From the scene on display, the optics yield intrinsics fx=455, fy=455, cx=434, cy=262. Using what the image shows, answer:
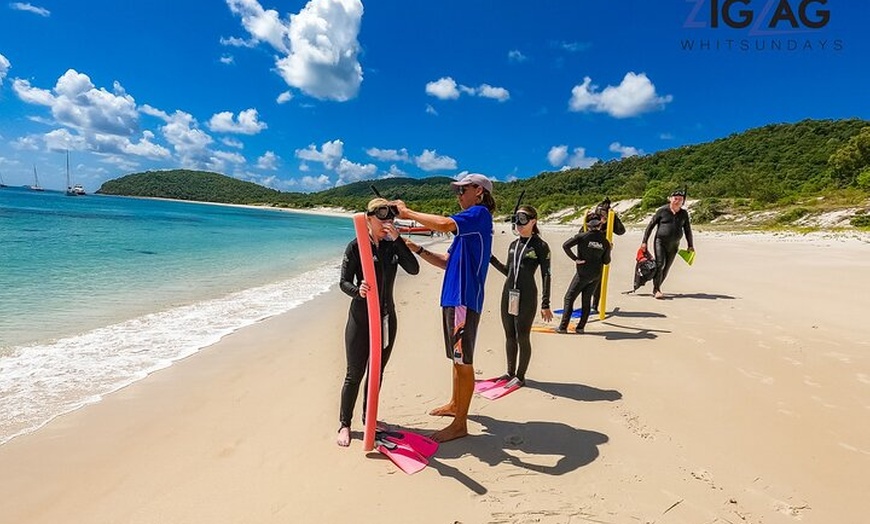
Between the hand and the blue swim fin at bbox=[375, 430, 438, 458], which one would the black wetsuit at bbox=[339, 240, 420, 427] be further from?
the blue swim fin at bbox=[375, 430, 438, 458]

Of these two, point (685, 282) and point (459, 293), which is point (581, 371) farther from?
point (685, 282)

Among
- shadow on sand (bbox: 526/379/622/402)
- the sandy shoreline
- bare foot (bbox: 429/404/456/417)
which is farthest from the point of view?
shadow on sand (bbox: 526/379/622/402)

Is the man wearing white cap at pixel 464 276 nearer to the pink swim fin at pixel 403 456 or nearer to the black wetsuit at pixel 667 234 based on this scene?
the pink swim fin at pixel 403 456

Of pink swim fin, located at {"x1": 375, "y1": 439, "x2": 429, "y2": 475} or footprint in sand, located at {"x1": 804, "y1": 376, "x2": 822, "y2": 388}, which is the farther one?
footprint in sand, located at {"x1": 804, "y1": 376, "x2": 822, "y2": 388}

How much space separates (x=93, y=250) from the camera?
1950cm

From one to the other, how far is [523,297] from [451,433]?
5.62ft

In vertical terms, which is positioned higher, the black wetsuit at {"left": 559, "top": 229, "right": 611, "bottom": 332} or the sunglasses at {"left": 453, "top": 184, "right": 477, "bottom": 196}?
the sunglasses at {"left": 453, "top": 184, "right": 477, "bottom": 196}

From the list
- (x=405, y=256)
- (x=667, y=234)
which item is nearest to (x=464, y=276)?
(x=405, y=256)

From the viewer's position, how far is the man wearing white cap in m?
3.69

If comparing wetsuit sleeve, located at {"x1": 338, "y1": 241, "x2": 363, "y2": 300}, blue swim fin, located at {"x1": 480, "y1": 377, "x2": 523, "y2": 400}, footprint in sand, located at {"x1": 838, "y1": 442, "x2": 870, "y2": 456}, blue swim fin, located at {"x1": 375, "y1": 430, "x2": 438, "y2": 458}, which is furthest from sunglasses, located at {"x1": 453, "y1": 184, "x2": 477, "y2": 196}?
footprint in sand, located at {"x1": 838, "y1": 442, "x2": 870, "y2": 456}

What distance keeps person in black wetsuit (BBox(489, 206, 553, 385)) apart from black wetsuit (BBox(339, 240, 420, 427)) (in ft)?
4.73

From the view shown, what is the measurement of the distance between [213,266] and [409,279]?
25.7ft

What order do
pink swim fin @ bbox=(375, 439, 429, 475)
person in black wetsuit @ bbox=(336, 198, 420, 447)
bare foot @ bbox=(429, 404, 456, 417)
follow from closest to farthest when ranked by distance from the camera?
pink swim fin @ bbox=(375, 439, 429, 475), person in black wetsuit @ bbox=(336, 198, 420, 447), bare foot @ bbox=(429, 404, 456, 417)

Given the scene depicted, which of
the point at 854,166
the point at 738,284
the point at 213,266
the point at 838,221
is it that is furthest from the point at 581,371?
the point at 854,166
